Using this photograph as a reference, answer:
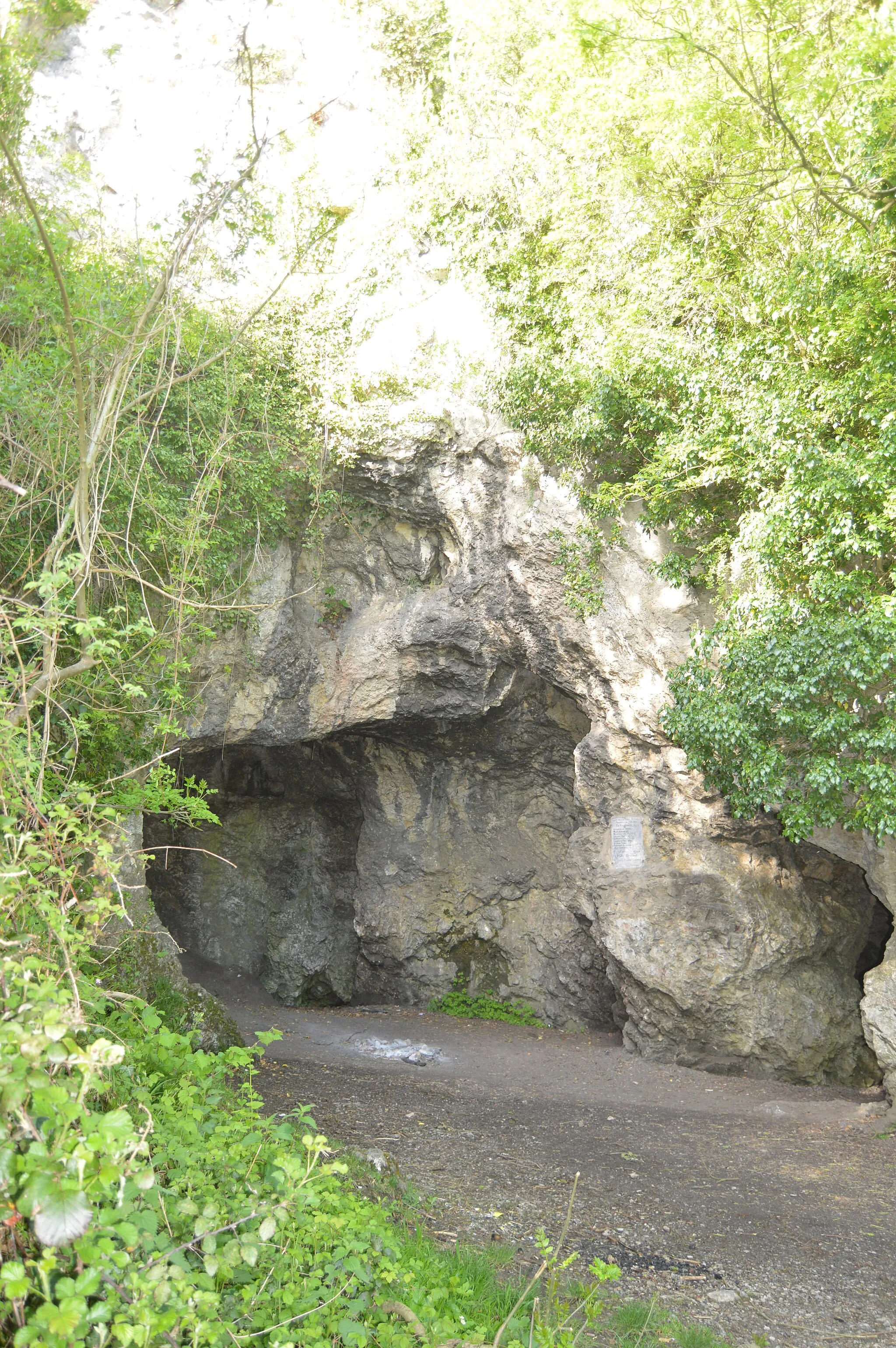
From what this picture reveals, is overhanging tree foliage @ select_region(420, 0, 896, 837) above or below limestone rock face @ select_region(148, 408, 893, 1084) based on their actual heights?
above

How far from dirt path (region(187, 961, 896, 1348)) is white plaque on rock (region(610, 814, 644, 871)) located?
202cm

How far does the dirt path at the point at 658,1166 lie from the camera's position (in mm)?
4082

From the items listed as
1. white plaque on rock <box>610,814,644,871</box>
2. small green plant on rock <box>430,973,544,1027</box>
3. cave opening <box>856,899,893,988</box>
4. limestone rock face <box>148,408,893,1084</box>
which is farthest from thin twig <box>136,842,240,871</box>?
cave opening <box>856,899,893,988</box>

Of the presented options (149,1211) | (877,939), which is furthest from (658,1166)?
(877,939)

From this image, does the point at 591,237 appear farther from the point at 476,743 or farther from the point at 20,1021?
the point at 20,1021

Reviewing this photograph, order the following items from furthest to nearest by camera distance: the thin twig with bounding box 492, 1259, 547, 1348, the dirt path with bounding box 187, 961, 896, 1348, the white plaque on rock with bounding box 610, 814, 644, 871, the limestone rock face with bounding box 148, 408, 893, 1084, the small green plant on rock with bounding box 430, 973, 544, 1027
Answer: the small green plant on rock with bounding box 430, 973, 544, 1027 < the white plaque on rock with bounding box 610, 814, 644, 871 < the limestone rock face with bounding box 148, 408, 893, 1084 < the dirt path with bounding box 187, 961, 896, 1348 < the thin twig with bounding box 492, 1259, 547, 1348

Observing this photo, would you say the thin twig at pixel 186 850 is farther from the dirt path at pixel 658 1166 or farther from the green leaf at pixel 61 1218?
the dirt path at pixel 658 1166

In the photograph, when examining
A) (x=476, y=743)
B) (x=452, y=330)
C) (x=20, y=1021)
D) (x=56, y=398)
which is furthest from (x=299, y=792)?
(x=20, y=1021)

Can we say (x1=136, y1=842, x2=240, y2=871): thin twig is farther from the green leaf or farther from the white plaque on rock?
the white plaque on rock

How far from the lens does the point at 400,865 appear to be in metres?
12.0

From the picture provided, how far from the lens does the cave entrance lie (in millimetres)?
11289

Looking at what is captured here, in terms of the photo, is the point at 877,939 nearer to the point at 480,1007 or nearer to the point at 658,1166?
the point at 480,1007

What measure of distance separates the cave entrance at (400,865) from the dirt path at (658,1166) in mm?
2533

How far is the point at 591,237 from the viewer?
8602mm
